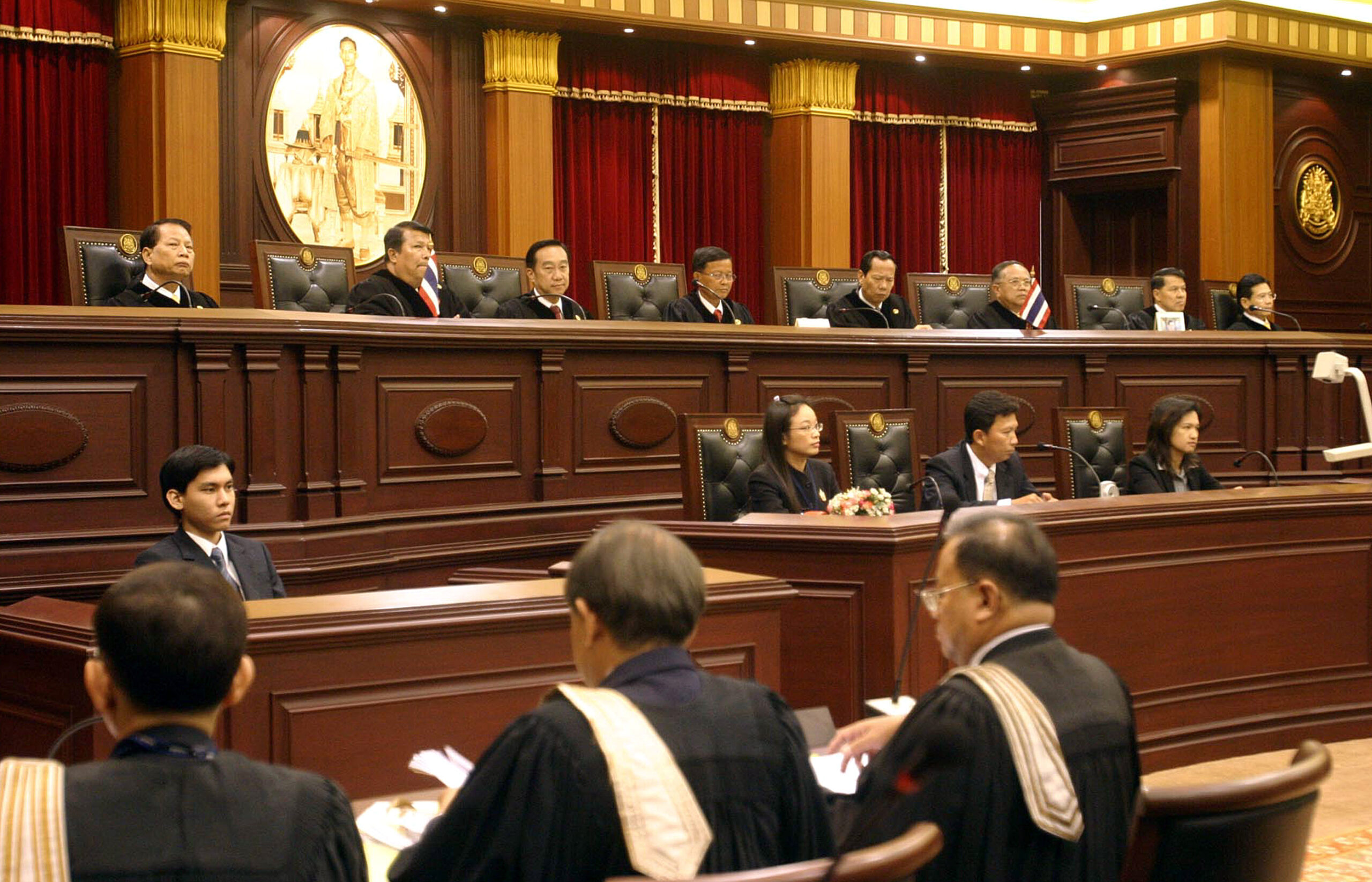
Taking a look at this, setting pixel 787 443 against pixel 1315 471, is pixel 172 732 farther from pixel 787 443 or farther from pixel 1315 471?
pixel 1315 471

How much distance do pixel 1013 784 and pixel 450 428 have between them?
384cm

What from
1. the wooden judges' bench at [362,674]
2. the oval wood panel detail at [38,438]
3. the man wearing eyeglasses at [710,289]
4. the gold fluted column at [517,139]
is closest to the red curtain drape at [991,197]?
the gold fluted column at [517,139]

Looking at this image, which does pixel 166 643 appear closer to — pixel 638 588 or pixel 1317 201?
pixel 638 588

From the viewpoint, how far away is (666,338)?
610 cm

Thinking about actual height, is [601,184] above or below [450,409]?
above

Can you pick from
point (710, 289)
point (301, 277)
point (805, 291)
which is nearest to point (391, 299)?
point (301, 277)

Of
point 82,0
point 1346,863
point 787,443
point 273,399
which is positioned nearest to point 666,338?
point 787,443

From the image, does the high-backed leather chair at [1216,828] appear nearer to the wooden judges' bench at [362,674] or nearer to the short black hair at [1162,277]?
the wooden judges' bench at [362,674]

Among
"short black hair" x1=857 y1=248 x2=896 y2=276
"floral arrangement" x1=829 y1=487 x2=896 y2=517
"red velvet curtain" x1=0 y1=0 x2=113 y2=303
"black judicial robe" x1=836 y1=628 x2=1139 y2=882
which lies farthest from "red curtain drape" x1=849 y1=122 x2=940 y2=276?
"black judicial robe" x1=836 y1=628 x2=1139 y2=882

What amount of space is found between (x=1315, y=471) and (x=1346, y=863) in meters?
3.84

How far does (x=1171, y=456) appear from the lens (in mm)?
5824

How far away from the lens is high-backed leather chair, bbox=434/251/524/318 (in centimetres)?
702

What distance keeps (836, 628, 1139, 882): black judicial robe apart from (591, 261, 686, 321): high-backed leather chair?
5327 mm

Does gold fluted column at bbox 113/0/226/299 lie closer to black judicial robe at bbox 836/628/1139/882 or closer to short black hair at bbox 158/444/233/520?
short black hair at bbox 158/444/233/520
